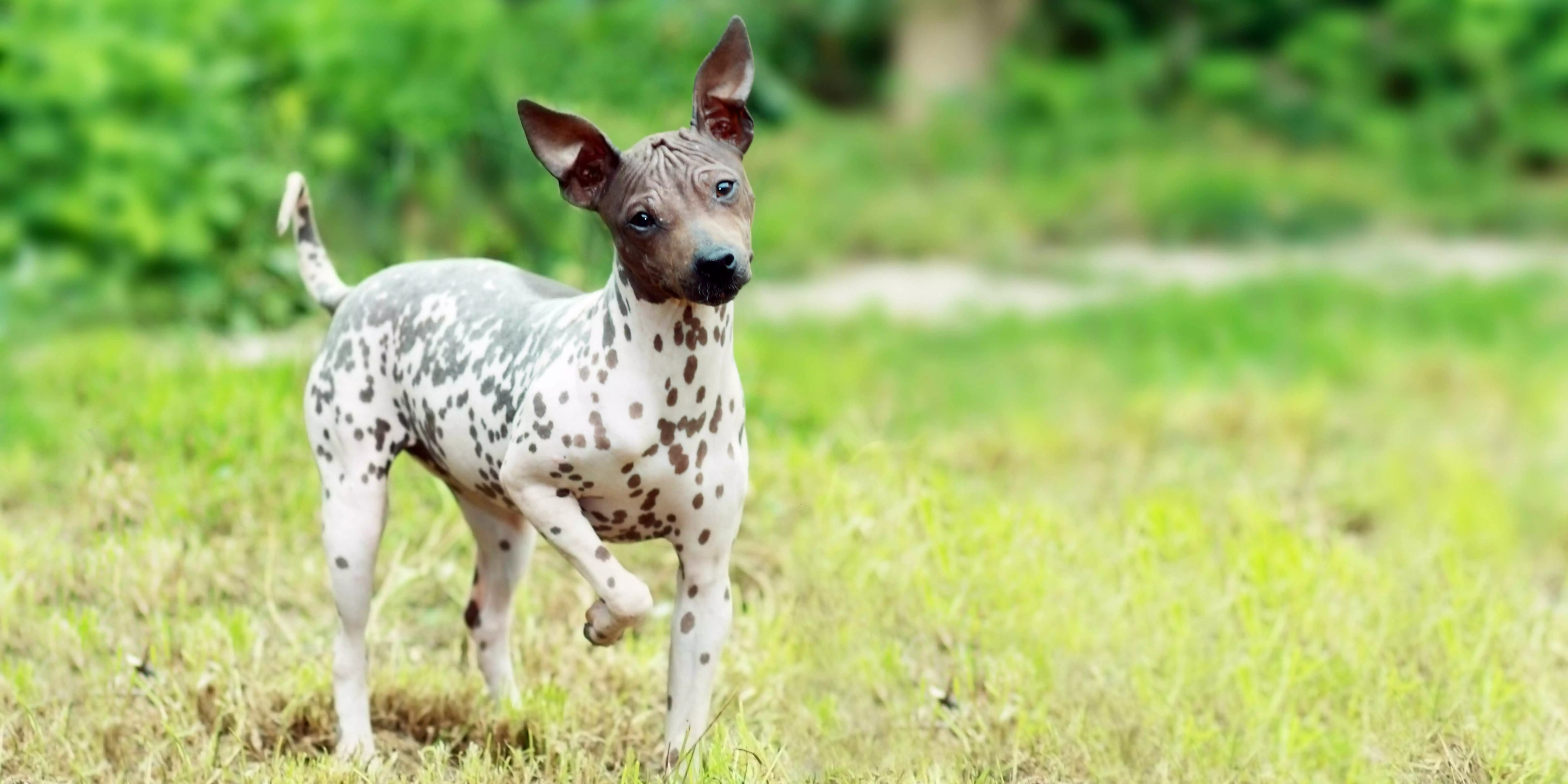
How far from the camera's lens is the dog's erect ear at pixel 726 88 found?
2.87 meters

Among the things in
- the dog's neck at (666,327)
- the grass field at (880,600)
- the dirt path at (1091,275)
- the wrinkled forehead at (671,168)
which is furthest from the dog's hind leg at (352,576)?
the dirt path at (1091,275)

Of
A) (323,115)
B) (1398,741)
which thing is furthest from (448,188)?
(1398,741)

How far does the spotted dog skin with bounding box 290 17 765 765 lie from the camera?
2.79 meters

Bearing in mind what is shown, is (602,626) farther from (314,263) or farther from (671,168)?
(314,263)

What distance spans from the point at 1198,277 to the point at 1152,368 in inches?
87.5

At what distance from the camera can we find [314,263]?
3.56 meters

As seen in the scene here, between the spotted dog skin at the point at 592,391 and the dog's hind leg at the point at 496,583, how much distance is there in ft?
0.31

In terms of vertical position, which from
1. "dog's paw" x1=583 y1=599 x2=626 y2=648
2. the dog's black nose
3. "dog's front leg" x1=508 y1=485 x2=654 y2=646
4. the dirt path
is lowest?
the dirt path

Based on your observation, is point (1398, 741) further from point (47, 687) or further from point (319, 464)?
point (47, 687)

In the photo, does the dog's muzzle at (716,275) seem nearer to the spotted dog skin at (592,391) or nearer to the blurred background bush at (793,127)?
the spotted dog skin at (592,391)

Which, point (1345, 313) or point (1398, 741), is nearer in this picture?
point (1398, 741)

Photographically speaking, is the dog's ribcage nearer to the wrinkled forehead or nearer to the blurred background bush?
the wrinkled forehead

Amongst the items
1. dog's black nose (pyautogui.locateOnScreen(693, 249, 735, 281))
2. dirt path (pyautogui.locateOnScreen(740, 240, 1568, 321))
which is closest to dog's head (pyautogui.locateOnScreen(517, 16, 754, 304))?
dog's black nose (pyautogui.locateOnScreen(693, 249, 735, 281))

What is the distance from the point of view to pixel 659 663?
3.94 meters
